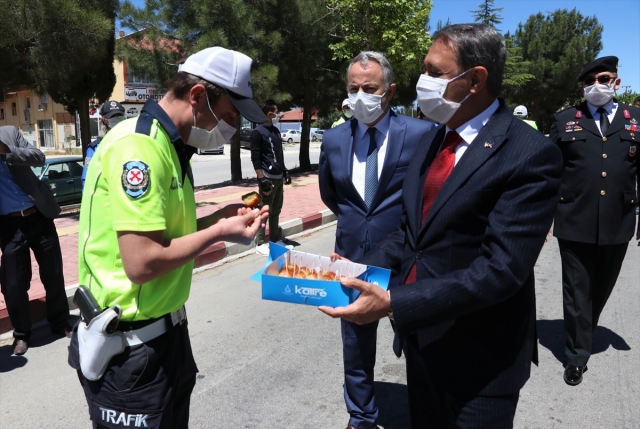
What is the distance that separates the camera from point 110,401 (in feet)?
5.89

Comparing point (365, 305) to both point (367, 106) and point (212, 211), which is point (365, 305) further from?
→ point (212, 211)

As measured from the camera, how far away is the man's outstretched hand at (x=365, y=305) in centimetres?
175

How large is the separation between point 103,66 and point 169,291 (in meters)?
11.8

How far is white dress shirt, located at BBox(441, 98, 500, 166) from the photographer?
74.8 inches

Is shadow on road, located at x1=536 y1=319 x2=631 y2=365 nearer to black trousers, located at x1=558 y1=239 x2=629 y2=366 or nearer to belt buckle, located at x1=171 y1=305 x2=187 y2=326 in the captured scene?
black trousers, located at x1=558 y1=239 x2=629 y2=366

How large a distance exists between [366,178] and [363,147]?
0.21 metres

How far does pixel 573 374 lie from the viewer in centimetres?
387

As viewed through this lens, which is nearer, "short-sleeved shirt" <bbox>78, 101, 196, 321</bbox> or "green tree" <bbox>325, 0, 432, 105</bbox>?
"short-sleeved shirt" <bbox>78, 101, 196, 321</bbox>

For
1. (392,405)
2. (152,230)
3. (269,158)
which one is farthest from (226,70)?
(269,158)

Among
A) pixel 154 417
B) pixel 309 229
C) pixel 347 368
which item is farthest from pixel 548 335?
pixel 309 229

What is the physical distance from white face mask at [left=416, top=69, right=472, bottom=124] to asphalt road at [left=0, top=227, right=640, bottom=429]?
2.11 metres

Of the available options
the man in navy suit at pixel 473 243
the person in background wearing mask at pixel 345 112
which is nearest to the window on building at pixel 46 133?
the person in background wearing mask at pixel 345 112

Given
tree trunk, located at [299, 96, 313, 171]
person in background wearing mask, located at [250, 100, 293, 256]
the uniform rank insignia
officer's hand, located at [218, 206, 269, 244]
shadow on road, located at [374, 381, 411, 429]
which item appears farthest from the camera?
tree trunk, located at [299, 96, 313, 171]

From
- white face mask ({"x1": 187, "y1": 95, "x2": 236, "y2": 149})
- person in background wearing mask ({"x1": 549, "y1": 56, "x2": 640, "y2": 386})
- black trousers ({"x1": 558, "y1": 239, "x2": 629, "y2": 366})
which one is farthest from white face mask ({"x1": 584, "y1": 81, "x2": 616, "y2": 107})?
white face mask ({"x1": 187, "y1": 95, "x2": 236, "y2": 149})
